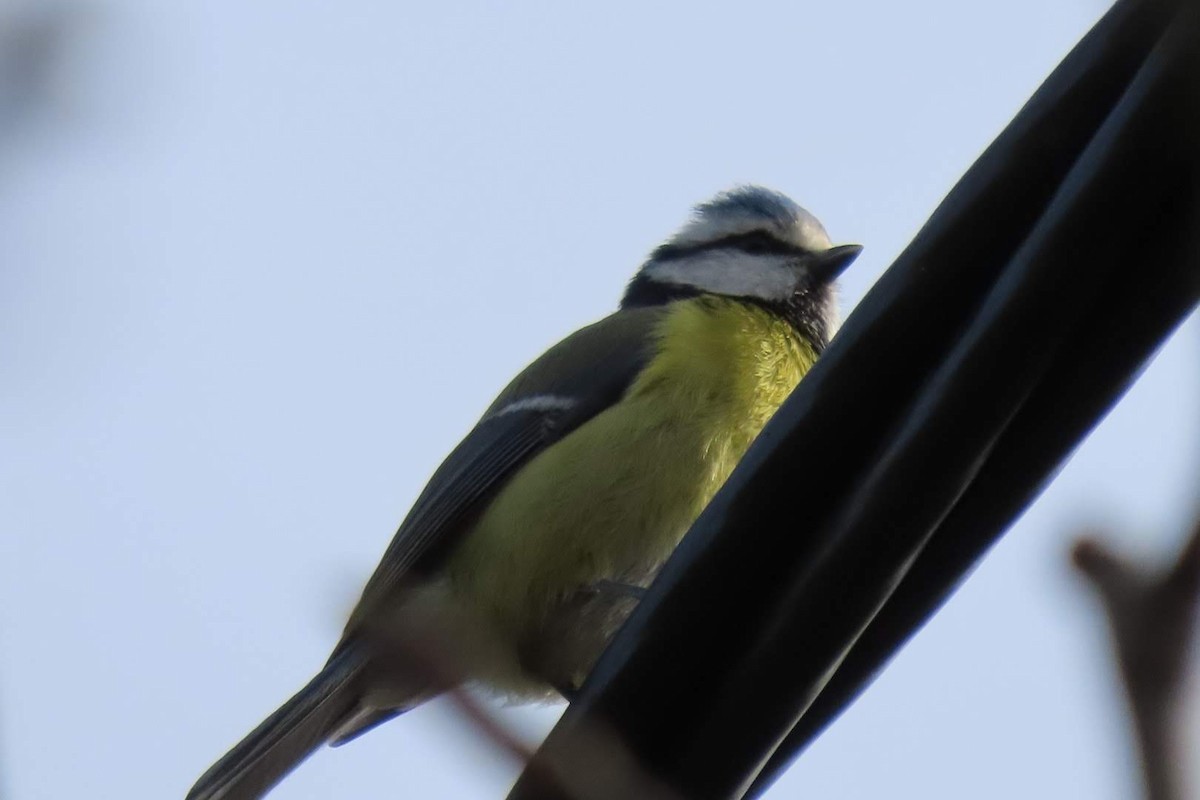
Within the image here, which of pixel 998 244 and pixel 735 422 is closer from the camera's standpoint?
pixel 998 244

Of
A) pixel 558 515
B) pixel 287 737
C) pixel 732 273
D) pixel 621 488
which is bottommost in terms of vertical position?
pixel 287 737

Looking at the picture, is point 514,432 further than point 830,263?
No

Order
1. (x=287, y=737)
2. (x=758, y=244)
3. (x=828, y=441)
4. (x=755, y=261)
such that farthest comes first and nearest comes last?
1. (x=758, y=244)
2. (x=755, y=261)
3. (x=287, y=737)
4. (x=828, y=441)

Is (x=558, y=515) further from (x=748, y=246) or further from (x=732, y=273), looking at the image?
(x=748, y=246)

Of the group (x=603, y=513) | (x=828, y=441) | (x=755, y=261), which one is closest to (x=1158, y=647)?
(x=828, y=441)

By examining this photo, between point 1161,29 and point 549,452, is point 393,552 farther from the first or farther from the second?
point 1161,29

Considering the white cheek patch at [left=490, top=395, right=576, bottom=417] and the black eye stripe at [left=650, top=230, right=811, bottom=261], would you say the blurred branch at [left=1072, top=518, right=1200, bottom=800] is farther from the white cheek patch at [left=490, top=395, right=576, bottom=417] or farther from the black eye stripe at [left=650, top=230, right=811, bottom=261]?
the black eye stripe at [left=650, top=230, right=811, bottom=261]

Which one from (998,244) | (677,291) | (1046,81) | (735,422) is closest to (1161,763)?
(998,244)
